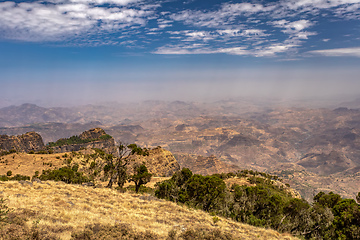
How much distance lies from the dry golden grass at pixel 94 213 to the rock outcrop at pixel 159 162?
71.3m

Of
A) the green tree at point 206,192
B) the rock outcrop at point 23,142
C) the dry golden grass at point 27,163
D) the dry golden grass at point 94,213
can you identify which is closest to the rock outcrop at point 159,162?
the dry golden grass at point 27,163

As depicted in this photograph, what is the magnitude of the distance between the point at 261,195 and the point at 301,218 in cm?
780

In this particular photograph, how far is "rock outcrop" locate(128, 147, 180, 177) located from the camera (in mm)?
104812

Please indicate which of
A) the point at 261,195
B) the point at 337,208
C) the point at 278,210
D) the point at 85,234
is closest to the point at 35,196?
the point at 85,234

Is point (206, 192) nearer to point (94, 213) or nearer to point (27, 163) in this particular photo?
point (94, 213)

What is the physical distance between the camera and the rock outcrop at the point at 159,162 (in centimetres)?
10481

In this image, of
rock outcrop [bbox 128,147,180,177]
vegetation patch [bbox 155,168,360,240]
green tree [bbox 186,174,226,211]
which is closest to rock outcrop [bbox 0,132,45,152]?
rock outcrop [bbox 128,147,180,177]

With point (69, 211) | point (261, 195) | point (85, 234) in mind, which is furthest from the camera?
point (261, 195)

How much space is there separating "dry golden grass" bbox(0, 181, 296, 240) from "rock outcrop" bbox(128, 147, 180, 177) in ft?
234

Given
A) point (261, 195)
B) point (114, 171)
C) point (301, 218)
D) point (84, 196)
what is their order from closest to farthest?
point (84, 196) → point (301, 218) → point (261, 195) → point (114, 171)

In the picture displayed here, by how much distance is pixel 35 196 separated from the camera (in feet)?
84.3

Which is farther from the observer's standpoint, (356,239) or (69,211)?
(356,239)

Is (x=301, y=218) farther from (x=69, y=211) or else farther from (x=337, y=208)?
(x=69, y=211)

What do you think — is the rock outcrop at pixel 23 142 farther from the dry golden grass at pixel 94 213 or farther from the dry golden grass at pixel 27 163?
the dry golden grass at pixel 94 213
